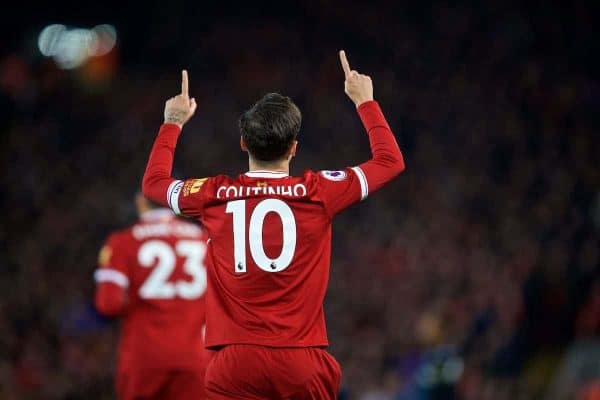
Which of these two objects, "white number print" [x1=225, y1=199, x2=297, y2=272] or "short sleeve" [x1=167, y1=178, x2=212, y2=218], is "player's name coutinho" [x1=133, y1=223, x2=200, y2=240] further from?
"white number print" [x1=225, y1=199, x2=297, y2=272]

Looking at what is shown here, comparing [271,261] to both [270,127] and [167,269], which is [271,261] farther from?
[167,269]

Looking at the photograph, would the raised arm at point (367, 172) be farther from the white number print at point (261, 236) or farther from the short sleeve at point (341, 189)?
the white number print at point (261, 236)

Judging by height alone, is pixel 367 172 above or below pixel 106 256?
above

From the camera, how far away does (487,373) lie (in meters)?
9.90

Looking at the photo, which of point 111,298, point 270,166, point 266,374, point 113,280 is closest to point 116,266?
point 113,280

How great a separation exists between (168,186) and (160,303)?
2.30 meters

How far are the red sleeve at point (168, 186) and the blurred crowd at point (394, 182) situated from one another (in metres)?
5.74

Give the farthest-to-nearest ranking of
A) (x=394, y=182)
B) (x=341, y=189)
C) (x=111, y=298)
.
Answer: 1. (x=394, y=182)
2. (x=111, y=298)
3. (x=341, y=189)

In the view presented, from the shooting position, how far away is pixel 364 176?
341cm

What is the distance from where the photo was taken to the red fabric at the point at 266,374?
328 centimetres

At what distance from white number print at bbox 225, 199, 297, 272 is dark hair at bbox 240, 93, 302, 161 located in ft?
0.59

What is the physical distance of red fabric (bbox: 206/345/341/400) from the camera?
328 centimetres

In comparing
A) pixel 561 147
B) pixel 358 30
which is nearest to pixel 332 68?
pixel 358 30

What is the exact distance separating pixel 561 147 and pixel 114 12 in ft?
39.5
